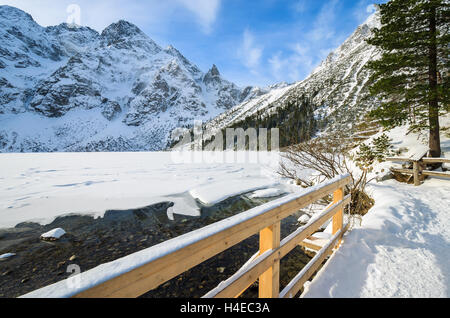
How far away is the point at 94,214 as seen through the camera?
22.9 ft

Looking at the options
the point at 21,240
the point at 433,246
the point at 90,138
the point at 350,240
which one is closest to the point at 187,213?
the point at 21,240

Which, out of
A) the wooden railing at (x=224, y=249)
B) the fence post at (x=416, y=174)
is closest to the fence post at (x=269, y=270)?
the wooden railing at (x=224, y=249)

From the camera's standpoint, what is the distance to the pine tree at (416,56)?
7.47 meters

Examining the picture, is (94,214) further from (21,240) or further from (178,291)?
(178,291)

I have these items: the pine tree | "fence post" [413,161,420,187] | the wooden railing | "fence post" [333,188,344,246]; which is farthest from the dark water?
the pine tree

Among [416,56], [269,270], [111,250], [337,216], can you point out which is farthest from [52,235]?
[416,56]

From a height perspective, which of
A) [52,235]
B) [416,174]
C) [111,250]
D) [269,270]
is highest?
[416,174]

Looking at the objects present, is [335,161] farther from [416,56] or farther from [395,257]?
[416,56]

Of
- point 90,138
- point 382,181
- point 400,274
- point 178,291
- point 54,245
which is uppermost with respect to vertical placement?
point 90,138

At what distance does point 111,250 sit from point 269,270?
15.0 feet

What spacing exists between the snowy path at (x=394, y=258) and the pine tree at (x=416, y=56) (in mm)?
4790

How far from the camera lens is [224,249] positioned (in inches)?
58.6
